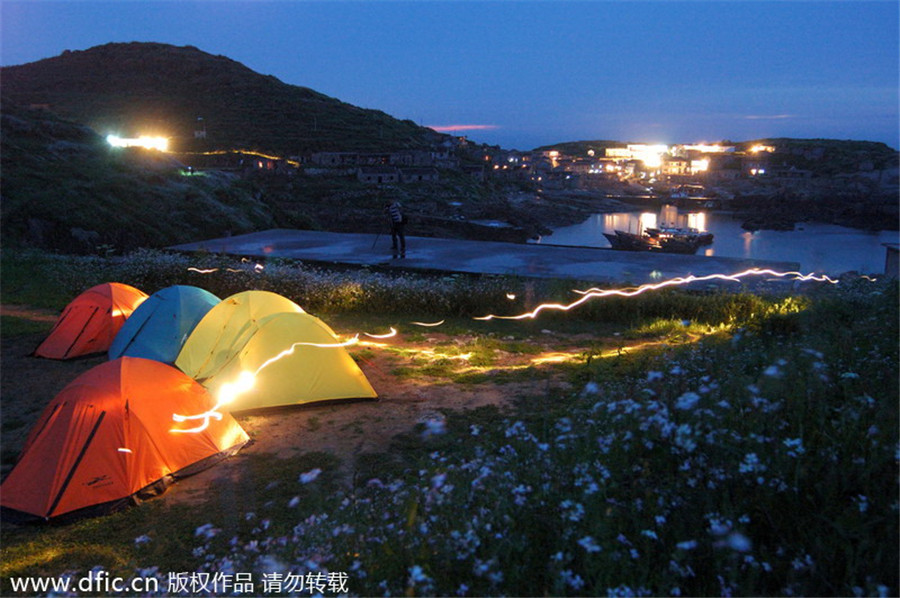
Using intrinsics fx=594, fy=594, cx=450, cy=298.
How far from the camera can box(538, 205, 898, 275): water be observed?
151 feet

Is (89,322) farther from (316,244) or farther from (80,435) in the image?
(316,244)

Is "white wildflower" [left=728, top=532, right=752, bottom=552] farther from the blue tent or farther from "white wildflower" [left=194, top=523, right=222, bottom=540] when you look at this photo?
the blue tent

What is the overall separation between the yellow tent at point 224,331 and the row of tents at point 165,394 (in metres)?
0.02

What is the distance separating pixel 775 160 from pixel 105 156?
115 m

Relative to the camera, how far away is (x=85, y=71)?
5025 inches

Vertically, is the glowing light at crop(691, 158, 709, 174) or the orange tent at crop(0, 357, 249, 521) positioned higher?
the glowing light at crop(691, 158, 709, 174)

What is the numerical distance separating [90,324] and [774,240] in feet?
215

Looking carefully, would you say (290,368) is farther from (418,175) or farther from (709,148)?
(709,148)

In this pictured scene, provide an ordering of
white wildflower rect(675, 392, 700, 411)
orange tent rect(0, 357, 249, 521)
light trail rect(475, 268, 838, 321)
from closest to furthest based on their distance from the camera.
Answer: white wildflower rect(675, 392, 700, 411) < orange tent rect(0, 357, 249, 521) < light trail rect(475, 268, 838, 321)

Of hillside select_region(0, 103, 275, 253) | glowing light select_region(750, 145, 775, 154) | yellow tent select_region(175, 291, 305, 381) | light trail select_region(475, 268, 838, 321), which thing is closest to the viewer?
yellow tent select_region(175, 291, 305, 381)

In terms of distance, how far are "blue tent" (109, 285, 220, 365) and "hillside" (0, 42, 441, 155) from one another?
7159 cm

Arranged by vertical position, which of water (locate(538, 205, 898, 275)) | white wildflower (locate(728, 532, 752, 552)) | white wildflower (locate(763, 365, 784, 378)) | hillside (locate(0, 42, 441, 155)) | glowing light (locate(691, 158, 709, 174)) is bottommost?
water (locate(538, 205, 898, 275))

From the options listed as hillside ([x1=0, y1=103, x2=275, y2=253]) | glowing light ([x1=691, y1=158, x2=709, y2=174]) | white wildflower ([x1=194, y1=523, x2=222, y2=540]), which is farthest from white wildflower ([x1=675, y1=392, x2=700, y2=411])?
glowing light ([x1=691, y1=158, x2=709, y2=174])

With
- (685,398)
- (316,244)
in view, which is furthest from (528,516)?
(316,244)
